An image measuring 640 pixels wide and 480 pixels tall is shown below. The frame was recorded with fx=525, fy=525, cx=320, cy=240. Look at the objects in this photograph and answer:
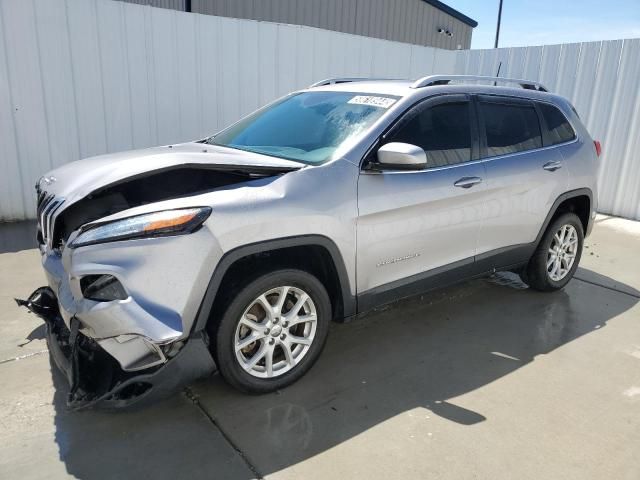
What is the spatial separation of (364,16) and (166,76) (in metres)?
12.8

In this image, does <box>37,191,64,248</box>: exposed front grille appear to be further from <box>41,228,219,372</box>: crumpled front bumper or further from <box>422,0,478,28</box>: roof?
<box>422,0,478,28</box>: roof

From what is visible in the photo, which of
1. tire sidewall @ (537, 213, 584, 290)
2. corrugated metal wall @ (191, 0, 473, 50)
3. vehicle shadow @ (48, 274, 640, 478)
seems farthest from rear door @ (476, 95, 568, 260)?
corrugated metal wall @ (191, 0, 473, 50)

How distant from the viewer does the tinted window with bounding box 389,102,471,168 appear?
11.5ft

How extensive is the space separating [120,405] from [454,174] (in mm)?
2561

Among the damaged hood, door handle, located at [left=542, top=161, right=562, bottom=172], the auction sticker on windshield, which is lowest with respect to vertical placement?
door handle, located at [left=542, top=161, right=562, bottom=172]

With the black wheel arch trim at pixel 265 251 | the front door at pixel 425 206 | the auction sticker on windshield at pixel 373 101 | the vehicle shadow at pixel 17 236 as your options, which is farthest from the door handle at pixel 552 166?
the vehicle shadow at pixel 17 236

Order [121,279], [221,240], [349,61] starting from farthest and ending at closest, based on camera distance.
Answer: [349,61] < [221,240] < [121,279]

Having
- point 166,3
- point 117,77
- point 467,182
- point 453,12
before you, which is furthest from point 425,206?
point 453,12

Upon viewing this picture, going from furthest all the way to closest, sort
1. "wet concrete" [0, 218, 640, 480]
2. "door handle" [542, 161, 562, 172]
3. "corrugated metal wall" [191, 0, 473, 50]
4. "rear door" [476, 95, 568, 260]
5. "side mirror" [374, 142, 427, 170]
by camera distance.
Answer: "corrugated metal wall" [191, 0, 473, 50]
"door handle" [542, 161, 562, 172]
"rear door" [476, 95, 568, 260]
"side mirror" [374, 142, 427, 170]
"wet concrete" [0, 218, 640, 480]

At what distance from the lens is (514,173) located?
409 cm

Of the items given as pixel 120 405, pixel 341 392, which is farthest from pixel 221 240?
pixel 341 392

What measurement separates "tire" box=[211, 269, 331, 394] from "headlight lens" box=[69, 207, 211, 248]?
0.50 meters

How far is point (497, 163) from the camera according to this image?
4.00m

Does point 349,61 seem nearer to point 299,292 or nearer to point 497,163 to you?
point 497,163
